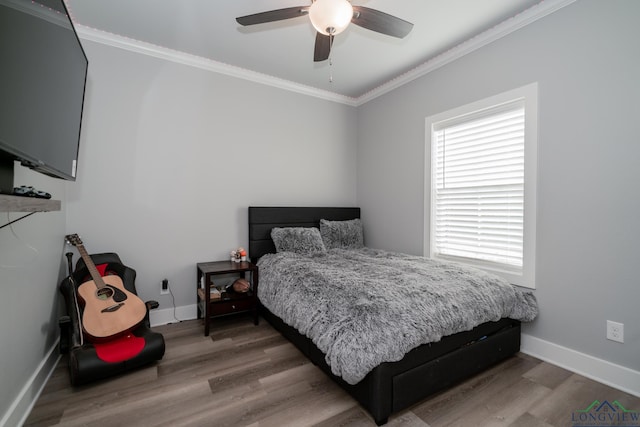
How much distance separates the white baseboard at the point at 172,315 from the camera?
2.92 meters

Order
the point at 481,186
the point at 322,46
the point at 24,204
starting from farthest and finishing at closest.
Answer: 1. the point at 481,186
2. the point at 322,46
3. the point at 24,204

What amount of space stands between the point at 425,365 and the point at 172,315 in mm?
2503

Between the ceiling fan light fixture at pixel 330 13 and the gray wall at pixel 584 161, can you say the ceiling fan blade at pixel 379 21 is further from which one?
the gray wall at pixel 584 161

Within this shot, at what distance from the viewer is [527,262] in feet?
7.84

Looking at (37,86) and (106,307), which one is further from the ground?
(37,86)

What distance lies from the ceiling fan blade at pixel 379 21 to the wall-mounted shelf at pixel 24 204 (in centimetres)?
185

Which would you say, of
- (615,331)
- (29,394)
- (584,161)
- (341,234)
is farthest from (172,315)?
(584,161)

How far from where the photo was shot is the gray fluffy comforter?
61.5 inches

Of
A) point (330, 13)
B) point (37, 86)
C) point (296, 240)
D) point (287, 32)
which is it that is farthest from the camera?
point (296, 240)

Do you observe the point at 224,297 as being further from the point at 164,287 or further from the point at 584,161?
the point at 584,161

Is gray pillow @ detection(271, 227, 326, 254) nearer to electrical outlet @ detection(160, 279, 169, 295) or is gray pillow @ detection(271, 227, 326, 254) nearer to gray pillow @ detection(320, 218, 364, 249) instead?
gray pillow @ detection(320, 218, 364, 249)

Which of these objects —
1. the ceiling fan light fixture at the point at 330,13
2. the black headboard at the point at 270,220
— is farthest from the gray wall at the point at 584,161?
the black headboard at the point at 270,220

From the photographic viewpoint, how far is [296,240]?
3264 mm

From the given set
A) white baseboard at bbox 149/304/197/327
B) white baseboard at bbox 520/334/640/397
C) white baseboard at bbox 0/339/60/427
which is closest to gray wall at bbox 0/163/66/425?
white baseboard at bbox 0/339/60/427
